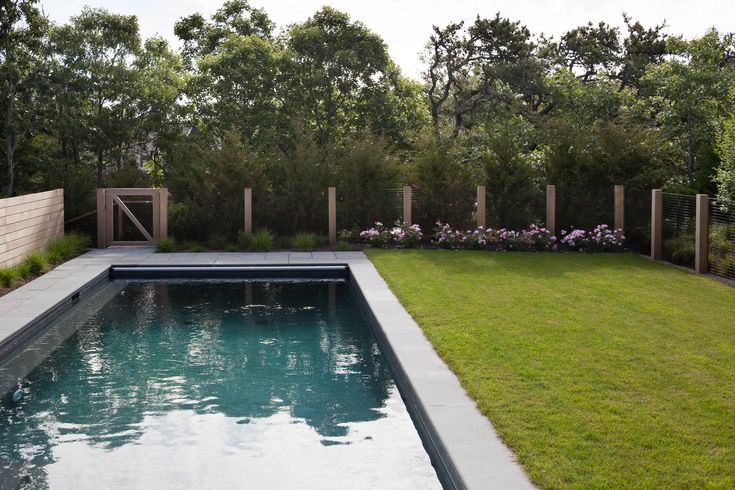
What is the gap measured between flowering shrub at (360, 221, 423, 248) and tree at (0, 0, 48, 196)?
790 centimetres

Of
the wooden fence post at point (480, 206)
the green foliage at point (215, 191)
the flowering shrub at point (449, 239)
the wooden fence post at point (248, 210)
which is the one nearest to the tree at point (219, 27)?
the green foliage at point (215, 191)

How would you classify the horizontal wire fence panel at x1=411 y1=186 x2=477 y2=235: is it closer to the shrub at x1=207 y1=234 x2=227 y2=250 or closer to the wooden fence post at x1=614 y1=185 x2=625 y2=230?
the wooden fence post at x1=614 y1=185 x2=625 y2=230

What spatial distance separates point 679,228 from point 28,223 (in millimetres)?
10749

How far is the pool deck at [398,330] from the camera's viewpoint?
14.6 ft

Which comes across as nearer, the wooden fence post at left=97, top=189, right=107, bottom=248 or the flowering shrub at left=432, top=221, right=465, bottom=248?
the flowering shrub at left=432, top=221, right=465, bottom=248

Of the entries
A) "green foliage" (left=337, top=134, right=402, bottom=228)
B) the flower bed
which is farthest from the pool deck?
"green foliage" (left=337, top=134, right=402, bottom=228)

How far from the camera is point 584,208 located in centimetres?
1723

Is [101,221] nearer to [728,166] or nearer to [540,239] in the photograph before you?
[540,239]

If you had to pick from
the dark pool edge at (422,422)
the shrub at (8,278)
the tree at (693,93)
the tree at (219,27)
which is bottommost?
the dark pool edge at (422,422)

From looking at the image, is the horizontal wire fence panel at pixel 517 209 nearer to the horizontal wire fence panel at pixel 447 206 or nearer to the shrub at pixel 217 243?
the horizontal wire fence panel at pixel 447 206

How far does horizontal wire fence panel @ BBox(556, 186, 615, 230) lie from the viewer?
56.2 feet

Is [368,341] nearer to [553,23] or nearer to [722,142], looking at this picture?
[722,142]

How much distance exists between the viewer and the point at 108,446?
5555 mm

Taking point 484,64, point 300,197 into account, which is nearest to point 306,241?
point 300,197
